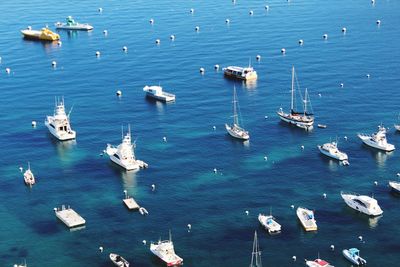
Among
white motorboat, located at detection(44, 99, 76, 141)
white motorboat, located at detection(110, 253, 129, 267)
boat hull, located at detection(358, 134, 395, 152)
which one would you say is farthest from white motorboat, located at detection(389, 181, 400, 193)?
white motorboat, located at detection(44, 99, 76, 141)

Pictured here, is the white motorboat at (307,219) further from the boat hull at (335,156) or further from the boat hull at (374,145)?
the boat hull at (374,145)

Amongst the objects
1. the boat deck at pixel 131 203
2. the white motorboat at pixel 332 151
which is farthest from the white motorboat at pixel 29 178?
the white motorboat at pixel 332 151

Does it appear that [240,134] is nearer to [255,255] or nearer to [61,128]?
[61,128]

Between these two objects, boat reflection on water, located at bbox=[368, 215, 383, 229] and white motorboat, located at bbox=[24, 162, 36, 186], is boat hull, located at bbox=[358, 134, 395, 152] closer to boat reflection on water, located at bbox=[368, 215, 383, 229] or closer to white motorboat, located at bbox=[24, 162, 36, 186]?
A: boat reflection on water, located at bbox=[368, 215, 383, 229]

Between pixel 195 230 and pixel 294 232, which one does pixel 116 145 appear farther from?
pixel 294 232

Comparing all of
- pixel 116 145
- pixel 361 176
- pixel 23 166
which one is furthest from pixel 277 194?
pixel 23 166

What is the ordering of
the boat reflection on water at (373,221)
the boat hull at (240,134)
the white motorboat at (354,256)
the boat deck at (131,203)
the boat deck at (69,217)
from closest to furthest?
the white motorboat at (354,256) → the boat reflection on water at (373,221) → the boat deck at (69,217) → the boat deck at (131,203) → the boat hull at (240,134)
